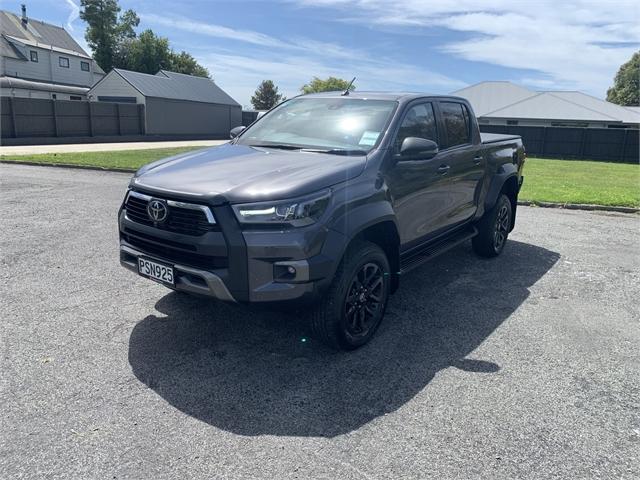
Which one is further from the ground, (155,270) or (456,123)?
(456,123)

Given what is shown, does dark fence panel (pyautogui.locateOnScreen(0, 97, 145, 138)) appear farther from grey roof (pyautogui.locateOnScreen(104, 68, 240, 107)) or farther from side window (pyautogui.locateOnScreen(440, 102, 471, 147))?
side window (pyautogui.locateOnScreen(440, 102, 471, 147))

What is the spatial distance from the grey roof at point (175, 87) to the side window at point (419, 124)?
3525 centimetres

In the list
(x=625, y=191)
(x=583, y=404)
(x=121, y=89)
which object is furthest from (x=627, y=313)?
(x=121, y=89)

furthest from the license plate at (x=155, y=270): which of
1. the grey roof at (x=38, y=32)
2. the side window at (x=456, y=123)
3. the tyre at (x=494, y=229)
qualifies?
the grey roof at (x=38, y=32)

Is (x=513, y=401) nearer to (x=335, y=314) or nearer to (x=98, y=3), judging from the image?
(x=335, y=314)

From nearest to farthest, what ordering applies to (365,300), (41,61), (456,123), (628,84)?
(365,300), (456,123), (41,61), (628,84)

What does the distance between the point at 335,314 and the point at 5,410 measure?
2.11m

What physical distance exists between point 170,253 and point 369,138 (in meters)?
1.89

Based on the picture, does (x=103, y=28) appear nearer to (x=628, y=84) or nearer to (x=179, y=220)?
(x=179, y=220)

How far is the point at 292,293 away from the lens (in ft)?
10.5

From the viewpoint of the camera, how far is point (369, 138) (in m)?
4.16

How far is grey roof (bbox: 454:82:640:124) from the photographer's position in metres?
37.3

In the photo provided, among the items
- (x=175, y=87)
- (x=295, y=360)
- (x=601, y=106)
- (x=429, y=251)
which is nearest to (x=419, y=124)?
(x=429, y=251)

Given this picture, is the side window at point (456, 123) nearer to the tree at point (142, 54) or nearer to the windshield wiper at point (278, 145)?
the windshield wiper at point (278, 145)
